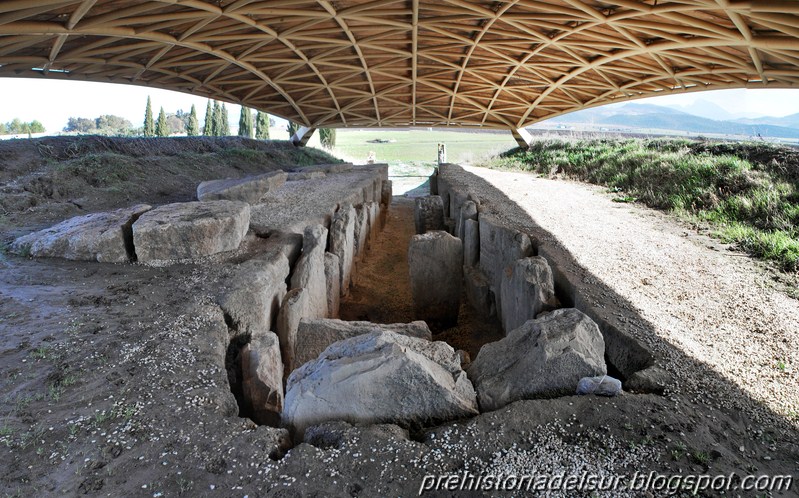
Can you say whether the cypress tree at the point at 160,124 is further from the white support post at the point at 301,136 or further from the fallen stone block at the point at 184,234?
the fallen stone block at the point at 184,234

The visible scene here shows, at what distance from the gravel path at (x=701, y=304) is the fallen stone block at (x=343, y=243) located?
3564mm

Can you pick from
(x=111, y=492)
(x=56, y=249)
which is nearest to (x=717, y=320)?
(x=111, y=492)

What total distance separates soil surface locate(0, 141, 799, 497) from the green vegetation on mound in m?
2.49

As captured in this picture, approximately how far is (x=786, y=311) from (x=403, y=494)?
4780mm

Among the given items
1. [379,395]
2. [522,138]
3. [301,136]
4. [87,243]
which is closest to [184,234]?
[87,243]

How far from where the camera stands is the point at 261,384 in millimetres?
3803

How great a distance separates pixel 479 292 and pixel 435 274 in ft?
2.58

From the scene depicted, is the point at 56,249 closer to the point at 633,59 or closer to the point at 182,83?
the point at 182,83

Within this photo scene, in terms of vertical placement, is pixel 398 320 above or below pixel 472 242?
below

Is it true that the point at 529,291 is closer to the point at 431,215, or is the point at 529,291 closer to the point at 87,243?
the point at 87,243

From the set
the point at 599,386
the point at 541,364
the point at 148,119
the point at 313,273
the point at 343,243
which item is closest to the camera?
the point at 599,386

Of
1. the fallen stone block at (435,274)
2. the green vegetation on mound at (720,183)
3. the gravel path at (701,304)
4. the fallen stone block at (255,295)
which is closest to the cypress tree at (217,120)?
the green vegetation on mound at (720,183)

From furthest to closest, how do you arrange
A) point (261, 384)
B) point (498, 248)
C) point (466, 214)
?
point (466, 214), point (498, 248), point (261, 384)

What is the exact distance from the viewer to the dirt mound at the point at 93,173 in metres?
9.17
